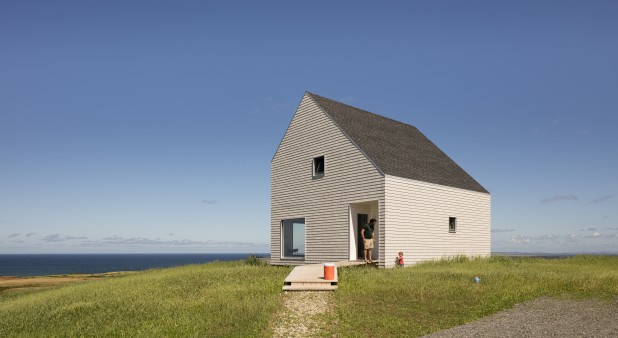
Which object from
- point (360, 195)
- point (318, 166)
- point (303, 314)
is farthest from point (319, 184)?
point (303, 314)

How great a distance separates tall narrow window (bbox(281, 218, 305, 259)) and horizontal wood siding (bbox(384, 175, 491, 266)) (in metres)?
5.79

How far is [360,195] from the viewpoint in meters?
24.0

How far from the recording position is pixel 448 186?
88.3ft

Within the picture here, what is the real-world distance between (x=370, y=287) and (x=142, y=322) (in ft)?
22.3

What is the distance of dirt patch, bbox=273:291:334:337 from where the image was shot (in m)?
11.5

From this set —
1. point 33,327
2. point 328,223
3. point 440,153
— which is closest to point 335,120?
point 328,223

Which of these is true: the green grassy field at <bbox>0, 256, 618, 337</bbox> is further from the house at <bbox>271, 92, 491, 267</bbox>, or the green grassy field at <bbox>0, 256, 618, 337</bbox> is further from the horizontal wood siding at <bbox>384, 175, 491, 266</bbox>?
the house at <bbox>271, 92, 491, 267</bbox>

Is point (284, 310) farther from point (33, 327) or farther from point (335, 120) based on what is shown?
point (335, 120)

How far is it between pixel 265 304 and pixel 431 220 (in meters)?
13.5

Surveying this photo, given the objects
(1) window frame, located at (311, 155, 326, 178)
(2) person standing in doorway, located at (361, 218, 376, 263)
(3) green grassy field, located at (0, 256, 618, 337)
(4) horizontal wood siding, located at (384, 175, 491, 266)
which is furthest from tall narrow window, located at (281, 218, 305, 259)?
(3) green grassy field, located at (0, 256, 618, 337)

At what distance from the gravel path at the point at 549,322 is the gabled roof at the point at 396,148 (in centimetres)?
1055

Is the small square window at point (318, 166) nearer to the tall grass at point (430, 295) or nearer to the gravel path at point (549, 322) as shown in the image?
the tall grass at point (430, 295)

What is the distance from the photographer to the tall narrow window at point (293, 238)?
27.2m

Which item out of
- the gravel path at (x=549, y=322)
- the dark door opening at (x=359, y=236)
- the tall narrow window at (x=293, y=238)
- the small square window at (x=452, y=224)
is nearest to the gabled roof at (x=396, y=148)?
the small square window at (x=452, y=224)
